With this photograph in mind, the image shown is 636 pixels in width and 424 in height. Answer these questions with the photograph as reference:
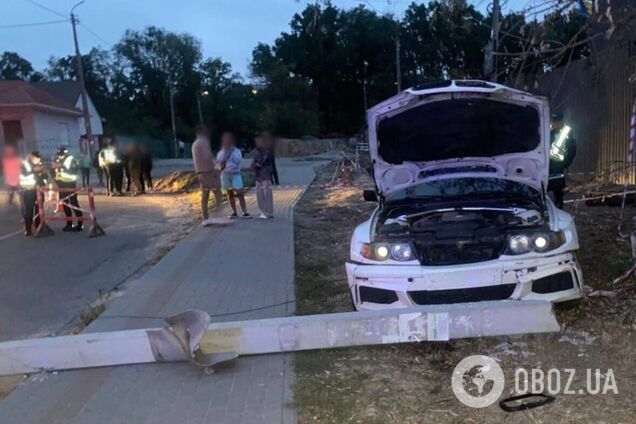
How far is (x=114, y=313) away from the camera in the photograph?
21.3 feet

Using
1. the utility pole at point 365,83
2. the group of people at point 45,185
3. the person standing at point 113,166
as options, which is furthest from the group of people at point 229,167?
the utility pole at point 365,83

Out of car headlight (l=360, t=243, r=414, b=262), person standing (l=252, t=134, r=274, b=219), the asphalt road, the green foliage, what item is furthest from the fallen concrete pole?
the green foliage

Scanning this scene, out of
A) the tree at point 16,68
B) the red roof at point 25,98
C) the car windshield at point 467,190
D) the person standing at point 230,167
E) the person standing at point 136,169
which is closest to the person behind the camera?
the car windshield at point 467,190

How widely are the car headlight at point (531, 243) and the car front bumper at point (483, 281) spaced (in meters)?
0.08

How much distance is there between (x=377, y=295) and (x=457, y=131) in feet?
8.01

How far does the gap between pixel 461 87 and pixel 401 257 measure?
195cm

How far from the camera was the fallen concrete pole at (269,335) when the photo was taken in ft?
14.8

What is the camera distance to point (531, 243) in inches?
186

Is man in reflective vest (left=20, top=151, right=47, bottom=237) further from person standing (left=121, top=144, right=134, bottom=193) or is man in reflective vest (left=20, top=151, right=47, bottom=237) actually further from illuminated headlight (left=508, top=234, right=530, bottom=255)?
illuminated headlight (left=508, top=234, right=530, bottom=255)

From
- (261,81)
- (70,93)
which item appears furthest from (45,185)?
(261,81)

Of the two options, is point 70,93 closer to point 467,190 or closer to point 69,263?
point 69,263

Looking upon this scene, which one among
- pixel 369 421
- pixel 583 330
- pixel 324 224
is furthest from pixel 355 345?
pixel 324 224
